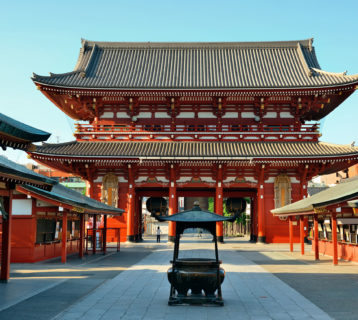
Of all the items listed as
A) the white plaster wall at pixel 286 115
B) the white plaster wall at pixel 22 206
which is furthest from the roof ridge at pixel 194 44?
the white plaster wall at pixel 22 206

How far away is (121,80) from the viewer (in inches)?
1390

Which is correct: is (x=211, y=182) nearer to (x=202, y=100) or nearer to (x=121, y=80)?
(x=202, y=100)

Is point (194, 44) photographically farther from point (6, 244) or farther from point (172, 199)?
point (6, 244)

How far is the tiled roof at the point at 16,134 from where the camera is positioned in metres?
9.91

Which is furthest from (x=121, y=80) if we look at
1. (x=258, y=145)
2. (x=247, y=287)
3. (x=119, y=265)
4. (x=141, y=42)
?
(x=247, y=287)

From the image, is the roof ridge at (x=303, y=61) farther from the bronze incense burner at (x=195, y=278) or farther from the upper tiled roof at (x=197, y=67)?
the bronze incense burner at (x=195, y=278)

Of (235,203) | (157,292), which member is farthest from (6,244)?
(235,203)

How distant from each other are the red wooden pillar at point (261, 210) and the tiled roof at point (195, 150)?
2012mm

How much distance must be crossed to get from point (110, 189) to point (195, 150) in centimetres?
761

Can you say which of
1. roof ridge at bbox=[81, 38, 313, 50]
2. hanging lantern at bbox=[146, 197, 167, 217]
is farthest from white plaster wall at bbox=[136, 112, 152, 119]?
roof ridge at bbox=[81, 38, 313, 50]

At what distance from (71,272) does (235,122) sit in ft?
69.2

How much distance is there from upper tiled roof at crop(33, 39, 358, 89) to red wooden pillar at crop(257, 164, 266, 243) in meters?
7.33

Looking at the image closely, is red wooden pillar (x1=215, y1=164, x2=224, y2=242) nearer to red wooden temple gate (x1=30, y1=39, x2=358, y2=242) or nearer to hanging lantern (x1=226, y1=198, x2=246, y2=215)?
red wooden temple gate (x1=30, y1=39, x2=358, y2=242)

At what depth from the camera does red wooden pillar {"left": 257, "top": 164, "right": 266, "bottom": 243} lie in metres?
32.3
